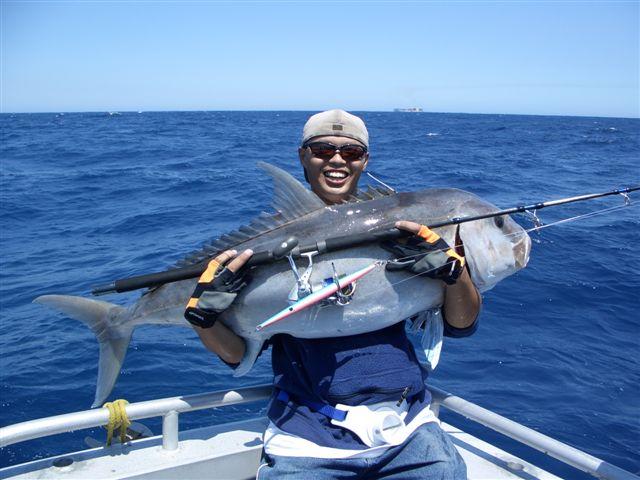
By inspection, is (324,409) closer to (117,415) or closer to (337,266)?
(337,266)

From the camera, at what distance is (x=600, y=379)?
582 cm

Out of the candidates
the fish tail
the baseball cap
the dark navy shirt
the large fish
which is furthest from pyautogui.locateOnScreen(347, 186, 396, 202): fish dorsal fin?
the fish tail

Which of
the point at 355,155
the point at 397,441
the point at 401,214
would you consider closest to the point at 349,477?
the point at 397,441

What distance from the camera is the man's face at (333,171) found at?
301cm

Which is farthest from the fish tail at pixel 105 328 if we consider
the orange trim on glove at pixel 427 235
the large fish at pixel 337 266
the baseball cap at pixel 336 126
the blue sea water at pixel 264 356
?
the blue sea water at pixel 264 356

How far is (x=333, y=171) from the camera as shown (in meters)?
3.06

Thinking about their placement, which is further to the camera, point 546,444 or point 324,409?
point 546,444

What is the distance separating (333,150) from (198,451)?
73.4 inches

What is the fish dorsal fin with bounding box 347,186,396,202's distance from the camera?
2941 millimetres

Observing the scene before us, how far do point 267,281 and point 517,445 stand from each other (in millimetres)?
3267

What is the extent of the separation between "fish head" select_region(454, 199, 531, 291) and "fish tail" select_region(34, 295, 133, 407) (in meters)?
1.90

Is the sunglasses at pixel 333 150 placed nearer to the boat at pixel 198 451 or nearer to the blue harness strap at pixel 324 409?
the blue harness strap at pixel 324 409

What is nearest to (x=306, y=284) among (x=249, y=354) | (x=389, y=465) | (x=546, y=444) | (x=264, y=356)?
(x=249, y=354)

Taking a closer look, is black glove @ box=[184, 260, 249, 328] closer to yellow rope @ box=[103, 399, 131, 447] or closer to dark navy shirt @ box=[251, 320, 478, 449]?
dark navy shirt @ box=[251, 320, 478, 449]
